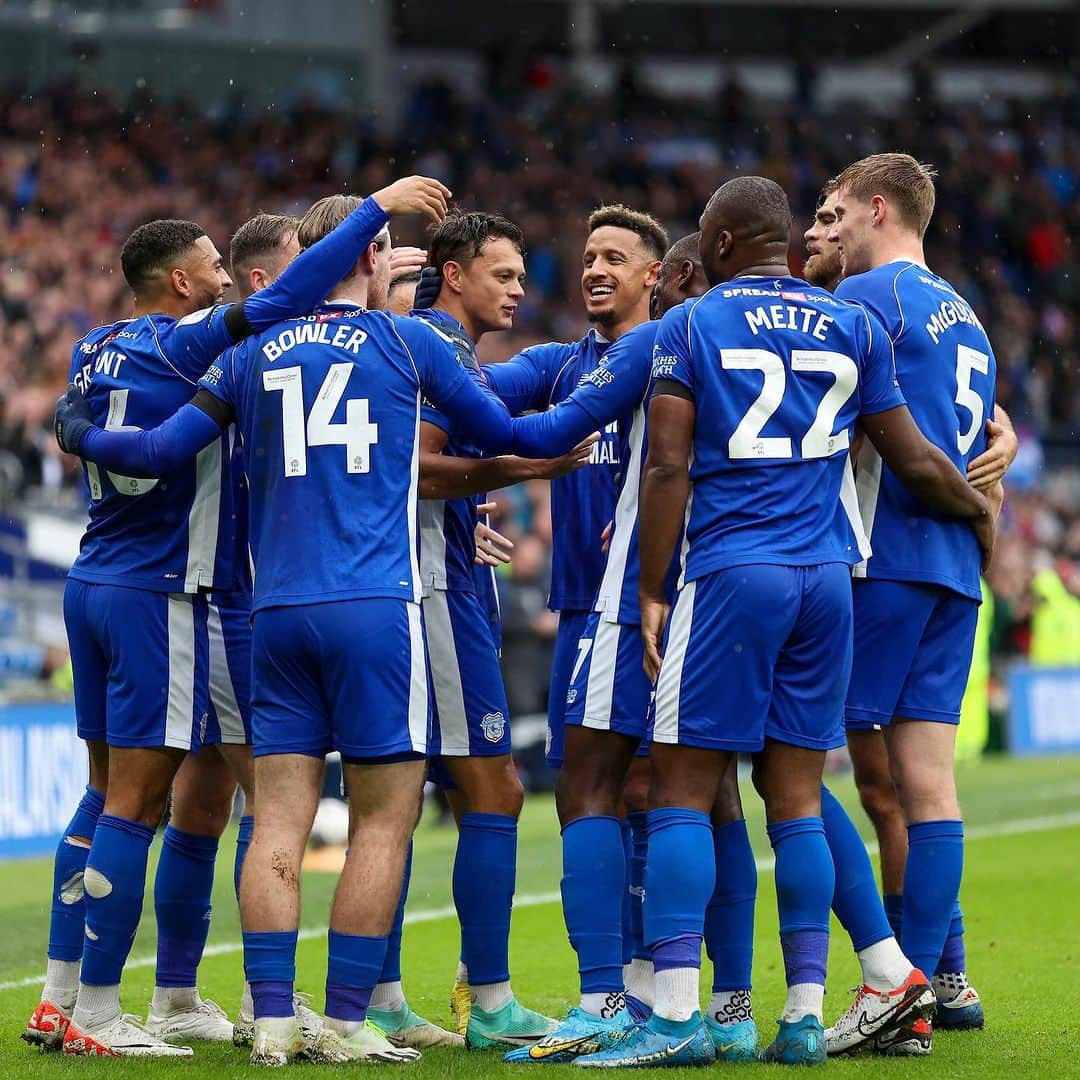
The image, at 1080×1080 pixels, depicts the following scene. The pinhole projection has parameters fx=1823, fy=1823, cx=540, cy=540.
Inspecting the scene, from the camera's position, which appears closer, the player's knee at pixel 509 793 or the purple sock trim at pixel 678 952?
the purple sock trim at pixel 678 952

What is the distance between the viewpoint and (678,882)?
196 inches

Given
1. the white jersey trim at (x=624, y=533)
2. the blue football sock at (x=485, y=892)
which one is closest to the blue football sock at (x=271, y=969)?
the blue football sock at (x=485, y=892)

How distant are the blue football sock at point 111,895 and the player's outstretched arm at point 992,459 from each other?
2825 mm

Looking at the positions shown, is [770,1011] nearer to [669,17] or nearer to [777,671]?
[777,671]

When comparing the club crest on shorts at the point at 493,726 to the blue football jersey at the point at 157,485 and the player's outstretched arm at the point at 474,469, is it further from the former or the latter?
the blue football jersey at the point at 157,485

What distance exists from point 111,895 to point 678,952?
1715 mm

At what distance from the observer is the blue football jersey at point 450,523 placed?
5.65 m

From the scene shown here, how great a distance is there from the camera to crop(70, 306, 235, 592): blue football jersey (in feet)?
18.5

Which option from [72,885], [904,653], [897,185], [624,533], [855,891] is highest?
[897,185]

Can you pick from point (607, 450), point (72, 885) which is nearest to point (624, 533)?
point (607, 450)

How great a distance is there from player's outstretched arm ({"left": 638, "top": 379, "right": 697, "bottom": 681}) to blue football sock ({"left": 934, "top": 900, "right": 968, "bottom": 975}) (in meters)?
1.39

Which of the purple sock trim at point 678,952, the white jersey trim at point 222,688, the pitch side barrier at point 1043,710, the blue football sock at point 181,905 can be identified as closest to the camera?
the purple sock trim at point 678,952

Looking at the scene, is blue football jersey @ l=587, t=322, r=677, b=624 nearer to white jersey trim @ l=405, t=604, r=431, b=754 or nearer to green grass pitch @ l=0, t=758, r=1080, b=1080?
white jersey trim @ l=405, t=604, r=431, b=754

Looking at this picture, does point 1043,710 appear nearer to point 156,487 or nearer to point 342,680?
point 156,487
